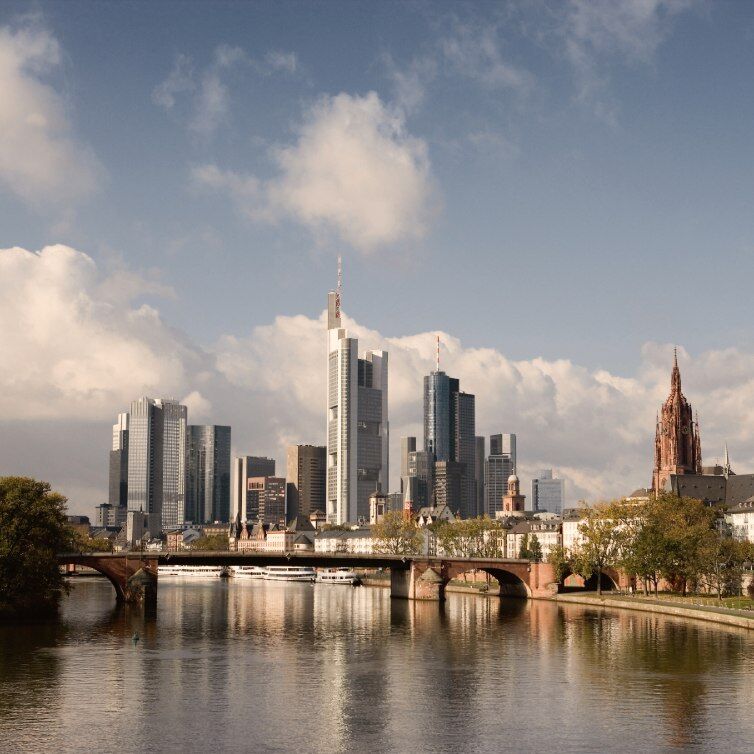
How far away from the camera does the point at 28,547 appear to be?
401 feet

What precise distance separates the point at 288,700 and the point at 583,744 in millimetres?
21654

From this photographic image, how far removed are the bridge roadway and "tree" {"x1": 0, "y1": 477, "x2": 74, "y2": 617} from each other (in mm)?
23397

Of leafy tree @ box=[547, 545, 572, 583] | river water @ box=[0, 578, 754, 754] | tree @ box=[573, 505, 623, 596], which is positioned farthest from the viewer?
leafy tree @ box=[547, 545, 572, 583]

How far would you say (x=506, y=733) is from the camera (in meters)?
58.8

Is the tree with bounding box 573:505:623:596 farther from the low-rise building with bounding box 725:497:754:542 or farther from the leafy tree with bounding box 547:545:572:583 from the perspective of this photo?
the low-rise building with bounding box 725:497:754:542

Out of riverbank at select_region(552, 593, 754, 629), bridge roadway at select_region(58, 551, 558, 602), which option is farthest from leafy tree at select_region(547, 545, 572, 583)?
riverbank at select_region(552, 593, 754, 629)

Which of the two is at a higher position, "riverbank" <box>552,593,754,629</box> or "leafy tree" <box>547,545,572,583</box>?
"leafy tree" <box>547,545,572,583</box>

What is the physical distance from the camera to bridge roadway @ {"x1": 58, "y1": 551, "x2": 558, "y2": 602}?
16075 cm

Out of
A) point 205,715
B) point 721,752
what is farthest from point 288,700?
point 721,752

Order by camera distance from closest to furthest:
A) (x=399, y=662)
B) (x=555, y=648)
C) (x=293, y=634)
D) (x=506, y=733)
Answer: (x=506, y=733) → (x=399, y=662) → (x=555, y=648) → (x=293, y=634)

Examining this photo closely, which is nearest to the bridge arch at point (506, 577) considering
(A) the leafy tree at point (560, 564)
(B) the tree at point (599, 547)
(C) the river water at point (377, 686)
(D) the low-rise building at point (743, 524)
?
(A) the leafy tree at point (560, 564)

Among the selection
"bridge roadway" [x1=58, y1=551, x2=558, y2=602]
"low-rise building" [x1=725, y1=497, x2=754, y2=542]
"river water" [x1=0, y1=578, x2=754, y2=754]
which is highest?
"low-rise building" [x1=725, y1=497, x2=754, y2=542]

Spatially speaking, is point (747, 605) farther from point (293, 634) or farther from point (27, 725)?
point (27, 725)

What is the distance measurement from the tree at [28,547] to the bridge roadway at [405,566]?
23397 millimetres
